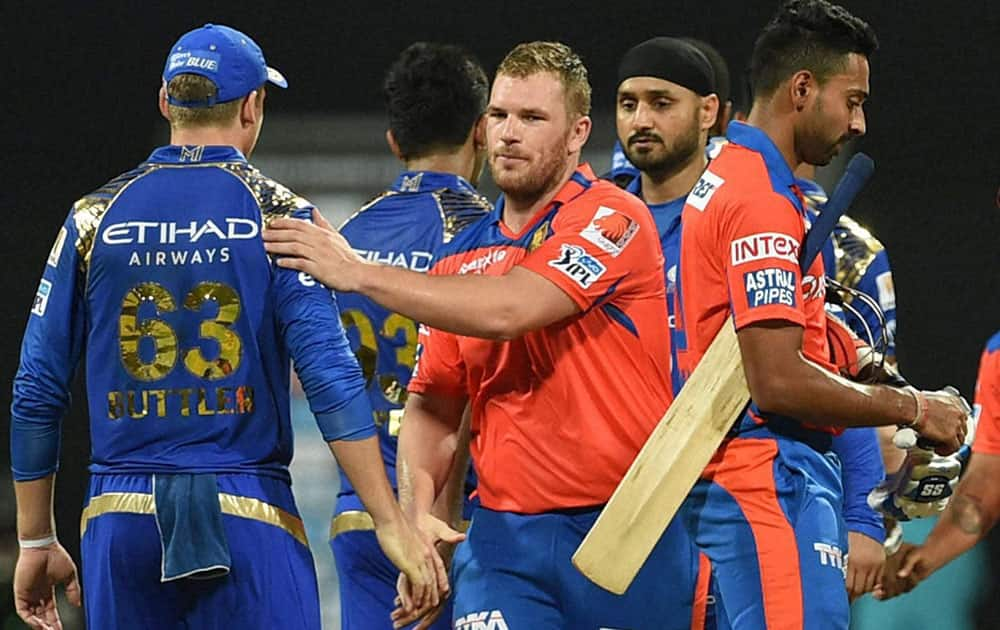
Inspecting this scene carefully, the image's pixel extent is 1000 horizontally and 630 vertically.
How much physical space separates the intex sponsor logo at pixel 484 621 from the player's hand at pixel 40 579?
108 cm

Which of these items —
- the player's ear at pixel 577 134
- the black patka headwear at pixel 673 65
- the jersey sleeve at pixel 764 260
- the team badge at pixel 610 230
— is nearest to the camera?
the jersey sleeve at pixel 764 260

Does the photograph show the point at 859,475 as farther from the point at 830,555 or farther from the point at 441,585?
the point at 441,585

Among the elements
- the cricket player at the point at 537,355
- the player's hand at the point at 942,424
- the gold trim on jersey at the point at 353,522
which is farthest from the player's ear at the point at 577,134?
the gold trim on jersey at the point at 353,522

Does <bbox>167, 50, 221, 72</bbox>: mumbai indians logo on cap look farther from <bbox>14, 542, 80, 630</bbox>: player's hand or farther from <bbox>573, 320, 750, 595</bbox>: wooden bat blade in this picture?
<bbox>573, 320, 750, 595</bbox>: wooden bat blade

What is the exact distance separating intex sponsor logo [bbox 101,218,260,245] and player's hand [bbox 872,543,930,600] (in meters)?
2.31

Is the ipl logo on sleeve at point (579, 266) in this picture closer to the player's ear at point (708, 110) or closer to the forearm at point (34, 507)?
the forearm at point (34, 507)

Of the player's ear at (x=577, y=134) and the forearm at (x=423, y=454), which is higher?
the player's ear at (x=577, y=134)

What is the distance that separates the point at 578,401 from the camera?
3.93m

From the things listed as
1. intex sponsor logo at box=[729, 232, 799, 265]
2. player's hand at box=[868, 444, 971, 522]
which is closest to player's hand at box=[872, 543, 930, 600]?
player's hand at box=[868, 444, 971, 522]

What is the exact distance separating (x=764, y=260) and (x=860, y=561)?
4.11ft

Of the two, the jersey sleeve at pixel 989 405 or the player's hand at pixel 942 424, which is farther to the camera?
the jersey sleeve at pixel 989 405

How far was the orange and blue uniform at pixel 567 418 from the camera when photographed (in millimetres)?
3875

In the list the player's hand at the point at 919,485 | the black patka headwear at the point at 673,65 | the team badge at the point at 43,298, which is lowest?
the player's hand at the point at 919,485

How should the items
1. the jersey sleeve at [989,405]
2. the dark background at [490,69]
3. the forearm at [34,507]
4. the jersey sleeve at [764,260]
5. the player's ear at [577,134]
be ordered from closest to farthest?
1. the jersey sleeve at [764,260]
2. the player's ear at [577,134]
3. the forearm at [34,507]
4. the jersey sleeve at [989,405]
5. the dark background at [490,69]
